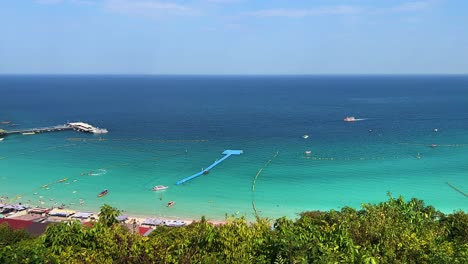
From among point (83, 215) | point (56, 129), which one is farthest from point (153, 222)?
point (56, 129)

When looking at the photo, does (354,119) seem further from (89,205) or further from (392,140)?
(89,205)

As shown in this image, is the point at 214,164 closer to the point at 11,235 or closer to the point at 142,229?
the point at 142,229

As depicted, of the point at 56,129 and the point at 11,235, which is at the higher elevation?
the point at 11,235

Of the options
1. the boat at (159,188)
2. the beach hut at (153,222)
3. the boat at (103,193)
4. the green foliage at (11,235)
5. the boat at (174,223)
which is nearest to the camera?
the green foliage at (11,235)

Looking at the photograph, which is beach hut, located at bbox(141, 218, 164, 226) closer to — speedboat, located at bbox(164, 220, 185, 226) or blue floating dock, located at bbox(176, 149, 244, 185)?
speedboat, located at bbox(164, 220, 185, 226)

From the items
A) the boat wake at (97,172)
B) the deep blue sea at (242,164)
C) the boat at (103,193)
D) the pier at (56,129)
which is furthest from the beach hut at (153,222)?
the pier at (56,129)

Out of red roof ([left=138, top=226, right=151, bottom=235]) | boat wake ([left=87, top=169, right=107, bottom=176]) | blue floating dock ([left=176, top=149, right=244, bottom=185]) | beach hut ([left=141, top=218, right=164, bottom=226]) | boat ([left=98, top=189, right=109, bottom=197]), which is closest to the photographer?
red roof ([left=138, top=226, right=151, bottom=235])

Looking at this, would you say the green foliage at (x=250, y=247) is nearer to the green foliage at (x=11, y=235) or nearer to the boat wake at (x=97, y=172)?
the green foliage at (x=11, y=235)

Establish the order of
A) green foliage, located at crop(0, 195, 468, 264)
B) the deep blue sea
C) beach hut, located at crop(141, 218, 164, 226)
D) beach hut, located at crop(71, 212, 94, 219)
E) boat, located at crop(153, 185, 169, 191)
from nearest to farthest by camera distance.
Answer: green foliage, located at crop(0, 195, 468, 264)
beach hut, located at crop(141, 218, 164, 226)
beach hut, located at crop(71, 212, 94, 219)
the deep blue sea
boat, located at crop(153, 185, 169, 191)

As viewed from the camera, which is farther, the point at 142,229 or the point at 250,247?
the point at 142,229

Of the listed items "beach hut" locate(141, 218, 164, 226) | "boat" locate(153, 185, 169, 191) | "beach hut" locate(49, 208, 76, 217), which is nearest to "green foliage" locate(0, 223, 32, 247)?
"beach hut" locate(141, 218, 164, 226)

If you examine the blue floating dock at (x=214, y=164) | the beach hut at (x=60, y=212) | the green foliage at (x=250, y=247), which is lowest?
the beach hut at (x=60, y=212)
